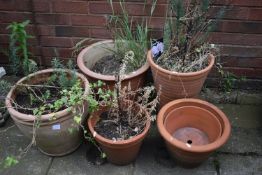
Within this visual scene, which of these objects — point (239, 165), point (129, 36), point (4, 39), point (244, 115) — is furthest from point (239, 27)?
point (4, 39)

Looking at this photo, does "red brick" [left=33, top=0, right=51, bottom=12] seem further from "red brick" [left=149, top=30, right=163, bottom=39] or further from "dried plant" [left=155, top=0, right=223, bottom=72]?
"dried plant" [left=155, top=0, right=223, bottom=72]

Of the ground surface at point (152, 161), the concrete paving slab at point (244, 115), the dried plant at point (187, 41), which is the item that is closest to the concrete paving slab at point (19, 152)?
the ground surface at point (152, 161)

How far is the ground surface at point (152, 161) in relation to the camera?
2576 mm

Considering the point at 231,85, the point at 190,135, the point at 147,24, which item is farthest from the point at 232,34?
the point at 190,135

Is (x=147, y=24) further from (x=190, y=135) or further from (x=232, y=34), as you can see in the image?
(x=190, y=135)

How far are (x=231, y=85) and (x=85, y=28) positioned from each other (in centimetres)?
139

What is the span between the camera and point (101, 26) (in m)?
3.04

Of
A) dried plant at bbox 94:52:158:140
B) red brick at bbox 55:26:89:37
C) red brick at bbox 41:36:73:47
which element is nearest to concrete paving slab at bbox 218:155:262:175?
dried plant at bbox 94:52:158:140

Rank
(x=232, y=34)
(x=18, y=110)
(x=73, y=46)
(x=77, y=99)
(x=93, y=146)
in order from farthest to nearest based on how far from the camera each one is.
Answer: (x=73, y=46)
(x=232, y=34)
(x=93, y=146)
(x=18, y=110)
(x=77, y=99)

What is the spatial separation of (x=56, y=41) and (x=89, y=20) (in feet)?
1.30

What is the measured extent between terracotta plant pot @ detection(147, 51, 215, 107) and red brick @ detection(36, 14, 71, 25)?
32.9 inches

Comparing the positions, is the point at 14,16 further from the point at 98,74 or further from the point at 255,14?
the point at 255,14

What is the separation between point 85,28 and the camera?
10.1 feet

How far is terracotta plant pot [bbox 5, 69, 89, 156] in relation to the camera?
235cm
